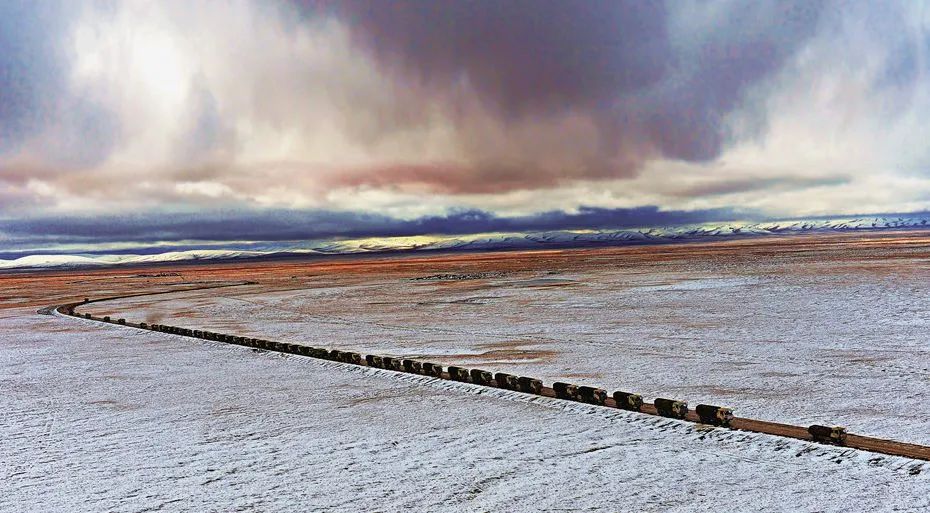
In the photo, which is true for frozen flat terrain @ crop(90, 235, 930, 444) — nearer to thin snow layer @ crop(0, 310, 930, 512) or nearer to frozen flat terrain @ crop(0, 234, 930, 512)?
frozen flat terrain @ crop(0, 234, 930, 512)

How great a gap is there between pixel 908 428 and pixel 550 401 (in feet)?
14.7

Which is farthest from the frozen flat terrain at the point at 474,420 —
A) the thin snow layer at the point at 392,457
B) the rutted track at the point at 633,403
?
the rutted track at the point at 633,403

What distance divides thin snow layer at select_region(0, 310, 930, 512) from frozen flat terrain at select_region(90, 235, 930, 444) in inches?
71.2

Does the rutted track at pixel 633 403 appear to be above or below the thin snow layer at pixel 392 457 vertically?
above

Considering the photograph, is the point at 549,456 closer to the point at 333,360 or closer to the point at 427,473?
the point at 427,473

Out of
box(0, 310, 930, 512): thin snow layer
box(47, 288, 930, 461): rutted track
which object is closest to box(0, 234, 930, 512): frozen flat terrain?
box(0, 310, 930, 512): thin snow layer

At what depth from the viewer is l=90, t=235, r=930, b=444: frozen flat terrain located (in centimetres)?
1071

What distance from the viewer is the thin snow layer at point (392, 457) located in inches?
270

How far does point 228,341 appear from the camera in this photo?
19.4m

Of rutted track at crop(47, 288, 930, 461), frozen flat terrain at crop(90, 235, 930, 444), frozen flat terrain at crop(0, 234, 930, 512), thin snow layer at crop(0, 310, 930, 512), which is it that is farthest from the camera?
frozen flat terrain at crop(90, 235, 930, 444)

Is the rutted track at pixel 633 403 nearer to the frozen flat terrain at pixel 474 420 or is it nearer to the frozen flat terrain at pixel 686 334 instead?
the frozen flat terrain at pixel 474 420

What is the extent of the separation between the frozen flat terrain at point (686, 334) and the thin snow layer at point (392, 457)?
181cm

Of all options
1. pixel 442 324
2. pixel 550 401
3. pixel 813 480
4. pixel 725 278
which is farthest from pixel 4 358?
pixel 725 278

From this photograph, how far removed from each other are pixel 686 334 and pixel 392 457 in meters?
11.2
